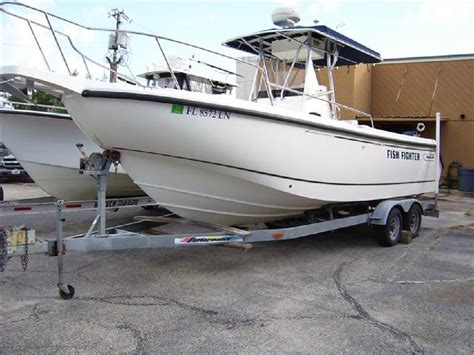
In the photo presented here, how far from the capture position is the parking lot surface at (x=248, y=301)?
328 cm

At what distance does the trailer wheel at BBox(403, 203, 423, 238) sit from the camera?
6848 millimetres

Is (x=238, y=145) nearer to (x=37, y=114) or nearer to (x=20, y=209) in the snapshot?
(x=20, y=209)

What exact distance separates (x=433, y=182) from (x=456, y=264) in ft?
9.13

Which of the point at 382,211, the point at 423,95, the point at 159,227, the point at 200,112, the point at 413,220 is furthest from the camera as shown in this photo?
the point at 423,95

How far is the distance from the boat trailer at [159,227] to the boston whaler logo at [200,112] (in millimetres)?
910

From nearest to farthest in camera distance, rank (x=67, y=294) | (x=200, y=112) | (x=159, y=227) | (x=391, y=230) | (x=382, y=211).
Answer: (x=67, y=294), (x=200, y=112), (x=159, y=227), (x=382, y=211), (x=391, y=230)

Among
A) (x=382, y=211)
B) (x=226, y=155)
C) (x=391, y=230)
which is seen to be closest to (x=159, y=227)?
(x=226, y=155)

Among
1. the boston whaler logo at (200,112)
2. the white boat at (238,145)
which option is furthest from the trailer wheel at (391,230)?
the boston whaler logo at (200,112)

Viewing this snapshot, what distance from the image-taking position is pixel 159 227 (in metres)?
5.73

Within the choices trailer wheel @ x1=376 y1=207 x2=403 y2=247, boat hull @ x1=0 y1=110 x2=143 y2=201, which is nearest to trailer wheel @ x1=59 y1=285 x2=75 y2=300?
boat hull @ x1=0 y1=110 x2=143 y2=201

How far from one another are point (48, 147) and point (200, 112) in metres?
3.50

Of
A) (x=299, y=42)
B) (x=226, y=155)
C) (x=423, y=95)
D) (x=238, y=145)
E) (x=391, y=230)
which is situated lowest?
(x=391, y=230)

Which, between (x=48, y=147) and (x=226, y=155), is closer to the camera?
(x=226, y=155)

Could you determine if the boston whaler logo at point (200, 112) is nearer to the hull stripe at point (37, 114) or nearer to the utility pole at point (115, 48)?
the utility pole at point (115, 48)
